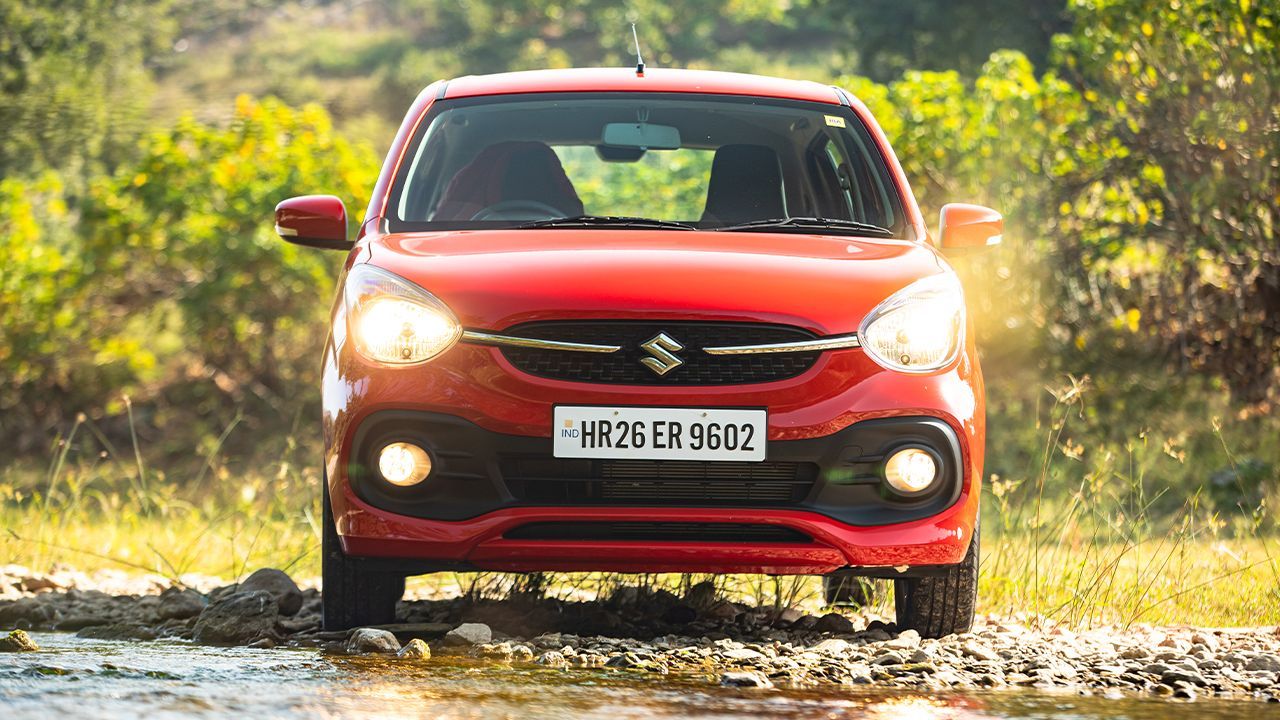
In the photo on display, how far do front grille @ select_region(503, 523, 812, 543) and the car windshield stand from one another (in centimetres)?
126

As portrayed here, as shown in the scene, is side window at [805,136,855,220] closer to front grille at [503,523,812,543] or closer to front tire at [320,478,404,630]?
front grille at [503,523,812,543]

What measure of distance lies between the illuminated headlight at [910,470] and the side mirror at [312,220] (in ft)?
6.49

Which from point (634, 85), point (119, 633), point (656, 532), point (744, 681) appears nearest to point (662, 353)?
point (656, 532)

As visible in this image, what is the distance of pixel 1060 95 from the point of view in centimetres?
1270

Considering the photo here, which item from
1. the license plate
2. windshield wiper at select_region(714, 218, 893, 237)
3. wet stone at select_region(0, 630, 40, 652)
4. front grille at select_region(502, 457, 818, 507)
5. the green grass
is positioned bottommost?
the green grass

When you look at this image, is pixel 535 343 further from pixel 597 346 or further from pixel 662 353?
pixel 662 353

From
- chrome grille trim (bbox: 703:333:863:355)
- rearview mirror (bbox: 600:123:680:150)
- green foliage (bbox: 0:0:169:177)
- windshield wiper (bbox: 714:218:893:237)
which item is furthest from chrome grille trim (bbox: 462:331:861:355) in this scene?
green foliage (bbox: 0:0:169:177)

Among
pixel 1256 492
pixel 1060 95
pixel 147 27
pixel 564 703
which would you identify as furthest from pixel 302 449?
pixel 147 27

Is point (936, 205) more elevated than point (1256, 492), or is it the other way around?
point (936, 205)

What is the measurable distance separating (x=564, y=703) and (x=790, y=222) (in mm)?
2038

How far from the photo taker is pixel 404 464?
4512mm

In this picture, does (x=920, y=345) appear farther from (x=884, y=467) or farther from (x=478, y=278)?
(x=478, y=278)

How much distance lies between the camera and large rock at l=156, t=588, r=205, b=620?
563cm

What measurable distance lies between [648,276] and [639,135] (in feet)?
4.60
